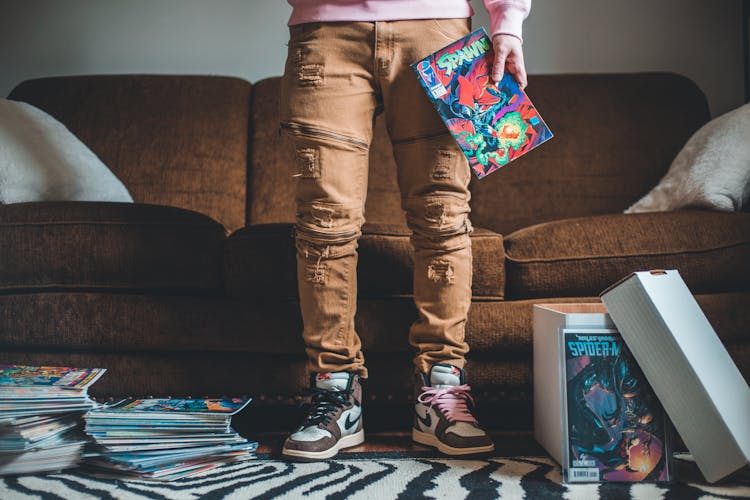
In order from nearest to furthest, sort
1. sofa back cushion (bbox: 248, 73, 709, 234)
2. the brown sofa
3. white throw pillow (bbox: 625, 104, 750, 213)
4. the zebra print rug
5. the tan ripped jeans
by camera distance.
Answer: the zebra print rug < the tan ripped jeans < the brown sofa < white throw pillow (bbox: 625, 104, 750, 213) < sofa back cushion (bbox: 248, 73, 709, 234)

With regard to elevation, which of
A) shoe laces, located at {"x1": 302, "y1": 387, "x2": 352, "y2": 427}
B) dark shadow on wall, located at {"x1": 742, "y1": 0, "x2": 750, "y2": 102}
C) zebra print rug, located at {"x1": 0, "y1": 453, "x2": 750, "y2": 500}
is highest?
dark shadow on wall, located at {"x1": 742, "y1": 0, "x2": 750, "y2": 102}

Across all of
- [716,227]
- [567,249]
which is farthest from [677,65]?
[567,249]

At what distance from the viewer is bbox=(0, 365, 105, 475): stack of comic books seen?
971 mm

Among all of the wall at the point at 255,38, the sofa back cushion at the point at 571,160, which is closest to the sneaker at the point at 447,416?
the sofa back cushion at the point at 571,160

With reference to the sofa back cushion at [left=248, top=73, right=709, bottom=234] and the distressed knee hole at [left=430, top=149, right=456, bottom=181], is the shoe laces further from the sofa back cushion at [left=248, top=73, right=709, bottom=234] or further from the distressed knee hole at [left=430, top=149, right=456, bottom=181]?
the sofa back cushion at [left=248, top=73, right=709, bottom=234]

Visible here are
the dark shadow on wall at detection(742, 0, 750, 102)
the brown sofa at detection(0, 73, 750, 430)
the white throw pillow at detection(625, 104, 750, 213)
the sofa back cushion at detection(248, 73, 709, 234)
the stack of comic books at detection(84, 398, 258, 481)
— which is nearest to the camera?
the stack of comic books at detection(84, 398, 258, 481)

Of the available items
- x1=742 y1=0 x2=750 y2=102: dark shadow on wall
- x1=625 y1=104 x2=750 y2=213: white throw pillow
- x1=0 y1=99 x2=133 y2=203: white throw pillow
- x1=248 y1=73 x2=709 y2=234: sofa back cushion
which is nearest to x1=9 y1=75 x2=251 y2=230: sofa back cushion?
x1=248 y1=73 x2=709 y2=234: sofa back cushion

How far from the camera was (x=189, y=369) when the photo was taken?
4.17 ft

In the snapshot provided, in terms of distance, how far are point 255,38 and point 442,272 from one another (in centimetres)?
138

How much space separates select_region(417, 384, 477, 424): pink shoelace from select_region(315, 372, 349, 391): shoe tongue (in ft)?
0.45

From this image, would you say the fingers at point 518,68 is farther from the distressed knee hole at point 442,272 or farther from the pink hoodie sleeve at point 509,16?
the distressed knee hole at point 442,272

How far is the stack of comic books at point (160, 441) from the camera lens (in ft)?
3.22

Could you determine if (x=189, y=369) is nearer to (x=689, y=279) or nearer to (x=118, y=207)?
(x=118, y=207)

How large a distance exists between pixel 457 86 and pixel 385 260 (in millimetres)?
383
